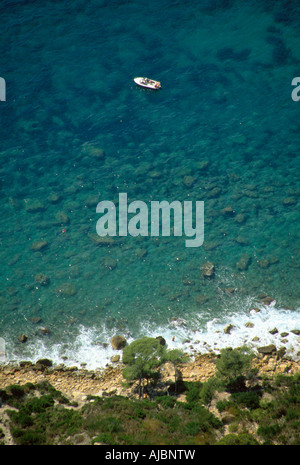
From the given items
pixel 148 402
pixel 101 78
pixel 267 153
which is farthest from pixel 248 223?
pixel 101 78

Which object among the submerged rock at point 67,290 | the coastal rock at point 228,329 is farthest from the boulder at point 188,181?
the coastal rock at point 228,329

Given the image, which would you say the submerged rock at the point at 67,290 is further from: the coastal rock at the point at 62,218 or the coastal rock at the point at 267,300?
the coastal rock at the point at 267,300

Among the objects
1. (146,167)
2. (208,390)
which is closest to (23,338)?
(208,390)

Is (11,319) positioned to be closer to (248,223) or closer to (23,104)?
(248,223)

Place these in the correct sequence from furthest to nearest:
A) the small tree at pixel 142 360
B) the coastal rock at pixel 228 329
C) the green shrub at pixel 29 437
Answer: the coastal rock at pixel 228 329 < the small tree at pixel 142 360 < the green shrub at pixel 29 437

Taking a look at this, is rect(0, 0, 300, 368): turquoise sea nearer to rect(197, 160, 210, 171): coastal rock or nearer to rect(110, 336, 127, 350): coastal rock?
rect(197, 160, 210, 171): coastal rock

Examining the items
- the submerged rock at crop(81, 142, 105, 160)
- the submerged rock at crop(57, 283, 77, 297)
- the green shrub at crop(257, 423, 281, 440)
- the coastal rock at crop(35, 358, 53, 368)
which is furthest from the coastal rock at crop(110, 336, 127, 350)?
the submerged rock at crop(81, 142, 105, 160)
